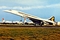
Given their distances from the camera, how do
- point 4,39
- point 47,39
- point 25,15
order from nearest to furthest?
point 4,39, point 47,39, point 25,15

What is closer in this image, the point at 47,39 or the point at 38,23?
the point at 47,39

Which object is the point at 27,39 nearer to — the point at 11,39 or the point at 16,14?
the point at 11,39

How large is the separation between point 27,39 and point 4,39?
12.1ft

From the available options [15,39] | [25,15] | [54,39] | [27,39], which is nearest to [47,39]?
[54,39]

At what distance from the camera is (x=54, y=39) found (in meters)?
29.7

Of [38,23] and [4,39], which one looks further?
[38,23]

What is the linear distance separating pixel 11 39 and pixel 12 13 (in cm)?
6680

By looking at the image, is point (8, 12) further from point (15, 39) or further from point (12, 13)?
point (15, 39)

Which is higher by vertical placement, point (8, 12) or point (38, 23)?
point (8, 12)

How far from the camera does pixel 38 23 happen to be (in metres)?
94.1

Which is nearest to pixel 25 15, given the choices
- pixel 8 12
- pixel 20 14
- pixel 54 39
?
pixel 20 14

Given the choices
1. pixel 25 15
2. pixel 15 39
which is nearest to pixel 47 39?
pixel 15 39

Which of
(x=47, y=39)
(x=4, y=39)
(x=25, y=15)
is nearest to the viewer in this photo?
(x=4, y=39)

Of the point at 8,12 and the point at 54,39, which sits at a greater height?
the point at 8,12
